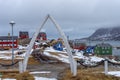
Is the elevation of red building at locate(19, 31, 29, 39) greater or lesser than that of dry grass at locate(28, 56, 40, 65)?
greater

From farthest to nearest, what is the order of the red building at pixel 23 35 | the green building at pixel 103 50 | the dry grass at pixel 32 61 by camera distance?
the red building at pixel 23 35 → the green building at pixel 103 50 → the dry grass at pixel 32 61

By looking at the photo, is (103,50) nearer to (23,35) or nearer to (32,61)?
(32,61)

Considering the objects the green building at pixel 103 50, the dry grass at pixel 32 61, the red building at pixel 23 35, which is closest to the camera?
the dry grass at pixel 32 61

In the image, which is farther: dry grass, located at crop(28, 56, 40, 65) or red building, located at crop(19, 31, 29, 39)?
red building, located at crop(19, 31, 29, 39)

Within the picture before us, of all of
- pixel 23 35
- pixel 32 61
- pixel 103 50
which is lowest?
pixel 32 61

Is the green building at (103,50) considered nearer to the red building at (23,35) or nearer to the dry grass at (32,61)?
the dry grass at (32,61)

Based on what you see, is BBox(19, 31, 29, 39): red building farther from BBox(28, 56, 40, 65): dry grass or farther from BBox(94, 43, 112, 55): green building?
BBox(28, 56, 40, 65): dry grass

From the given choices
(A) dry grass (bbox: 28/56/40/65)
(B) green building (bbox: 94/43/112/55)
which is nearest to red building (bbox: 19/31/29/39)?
(B) green building (bbox: 94/43/112/55)

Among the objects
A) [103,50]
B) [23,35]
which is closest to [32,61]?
[103,50]

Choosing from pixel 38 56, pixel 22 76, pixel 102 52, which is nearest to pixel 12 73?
pixel 22 76

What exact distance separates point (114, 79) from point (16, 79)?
6.38m

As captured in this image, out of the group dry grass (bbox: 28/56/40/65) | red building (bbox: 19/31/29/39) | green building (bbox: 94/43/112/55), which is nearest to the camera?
dry grass (bbox: 28/56/40/65)

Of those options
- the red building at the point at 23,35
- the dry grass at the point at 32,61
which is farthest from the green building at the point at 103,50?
the red building at the point at 23,35

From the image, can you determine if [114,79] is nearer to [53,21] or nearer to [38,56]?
[53,21]
